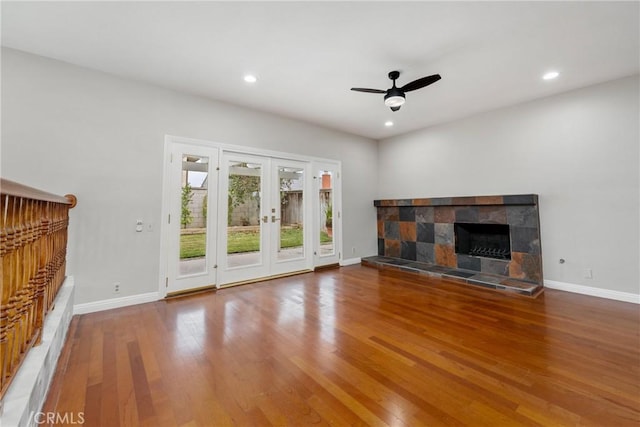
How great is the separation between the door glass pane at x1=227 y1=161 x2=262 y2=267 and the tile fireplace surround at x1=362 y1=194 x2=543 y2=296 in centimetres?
255

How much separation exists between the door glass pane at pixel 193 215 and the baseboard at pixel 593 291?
17.1 feet

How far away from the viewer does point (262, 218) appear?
14.7 ft

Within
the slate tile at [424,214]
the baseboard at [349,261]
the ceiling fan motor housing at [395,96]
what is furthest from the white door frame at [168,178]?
the ceiling fan motor housing at [395,96]

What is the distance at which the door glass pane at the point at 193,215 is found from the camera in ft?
12.1

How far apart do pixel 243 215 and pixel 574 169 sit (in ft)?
16.4

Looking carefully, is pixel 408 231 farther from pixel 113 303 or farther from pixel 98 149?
pixel 98 149

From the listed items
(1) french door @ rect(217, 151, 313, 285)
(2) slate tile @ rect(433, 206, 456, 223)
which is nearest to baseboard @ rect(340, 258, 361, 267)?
(1) french door @ rect(217, 151, 313, 285)

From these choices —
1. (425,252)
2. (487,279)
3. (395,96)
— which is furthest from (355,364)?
(425,252)

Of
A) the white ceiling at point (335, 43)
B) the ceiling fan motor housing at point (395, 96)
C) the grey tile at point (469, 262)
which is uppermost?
the white ceiling at point (335, 43)

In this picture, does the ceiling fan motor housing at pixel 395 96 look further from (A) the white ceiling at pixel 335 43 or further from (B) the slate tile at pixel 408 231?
(B) the slate tile at pixel 408 231

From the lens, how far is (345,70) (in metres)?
3.21

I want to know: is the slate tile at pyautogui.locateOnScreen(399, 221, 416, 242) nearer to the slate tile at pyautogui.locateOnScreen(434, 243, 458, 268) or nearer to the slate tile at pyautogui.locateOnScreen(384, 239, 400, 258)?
the slate tile at pyautogui.locateOnScreen(384, 239, 400, 258)

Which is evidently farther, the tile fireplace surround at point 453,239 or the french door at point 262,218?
the french door at point 262,218

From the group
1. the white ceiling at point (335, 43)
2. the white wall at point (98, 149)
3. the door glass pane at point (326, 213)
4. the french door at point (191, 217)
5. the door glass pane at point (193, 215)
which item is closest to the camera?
the white ceiling at point (335, 43)
